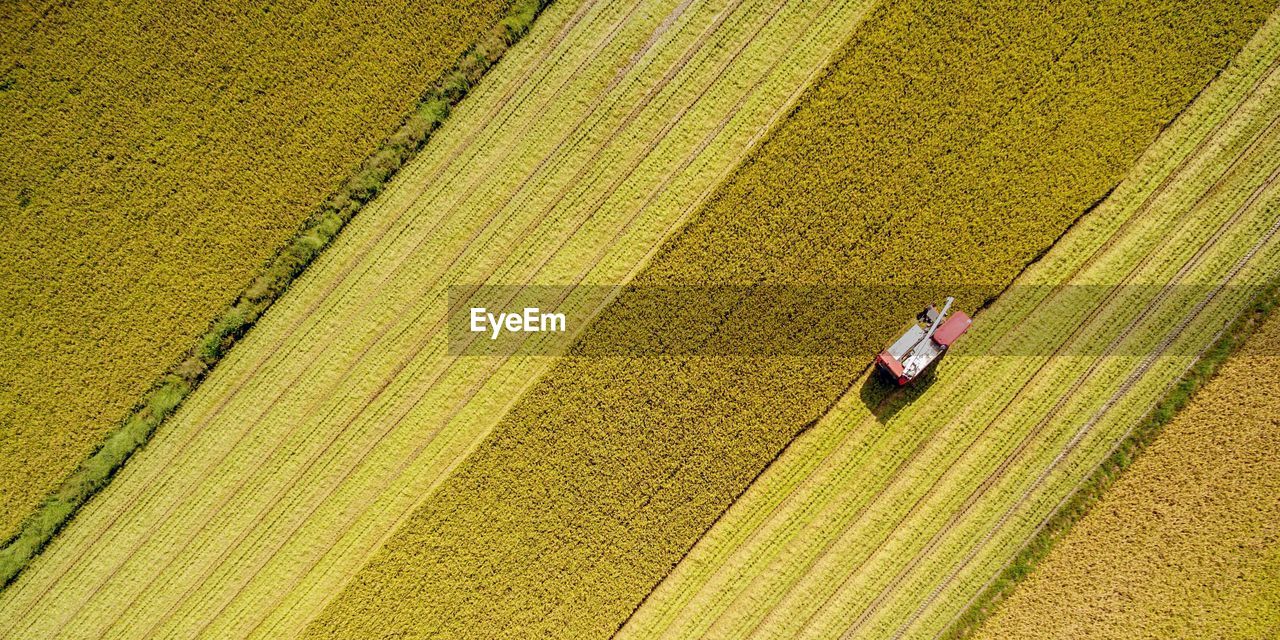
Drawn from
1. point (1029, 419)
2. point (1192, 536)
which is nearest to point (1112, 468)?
point (1029, 419)

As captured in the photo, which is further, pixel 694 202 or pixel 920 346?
pixel 694 202

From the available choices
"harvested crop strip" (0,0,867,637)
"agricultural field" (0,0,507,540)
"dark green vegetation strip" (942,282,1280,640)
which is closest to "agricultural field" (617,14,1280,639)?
"dark green vegetation strip" (942,282,1280,640)

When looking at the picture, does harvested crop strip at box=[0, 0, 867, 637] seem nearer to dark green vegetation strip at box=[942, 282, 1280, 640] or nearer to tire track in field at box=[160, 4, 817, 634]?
tire track in field at box=[160, 4, 817, 634]

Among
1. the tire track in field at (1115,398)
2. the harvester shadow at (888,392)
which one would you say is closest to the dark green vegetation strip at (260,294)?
the harvester shadow at (888,392)

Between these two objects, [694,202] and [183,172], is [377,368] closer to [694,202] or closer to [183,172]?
A: [183,172]

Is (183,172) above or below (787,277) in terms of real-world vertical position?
above
